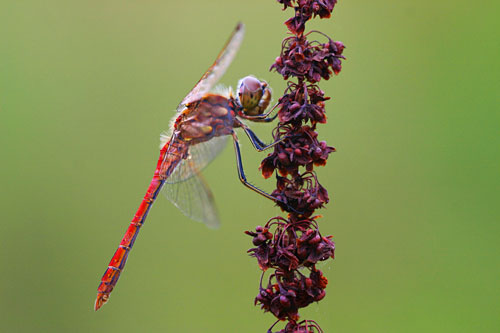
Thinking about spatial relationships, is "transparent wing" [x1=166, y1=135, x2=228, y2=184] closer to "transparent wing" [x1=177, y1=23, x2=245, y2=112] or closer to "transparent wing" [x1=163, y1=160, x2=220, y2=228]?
"transparent wing" [x1=163, y1=160, x2=220, y2=228]

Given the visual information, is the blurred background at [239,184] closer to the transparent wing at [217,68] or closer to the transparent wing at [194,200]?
the transparent wing at [194,200]

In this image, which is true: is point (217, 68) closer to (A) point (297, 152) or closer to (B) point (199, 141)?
(B) point (199, 141)

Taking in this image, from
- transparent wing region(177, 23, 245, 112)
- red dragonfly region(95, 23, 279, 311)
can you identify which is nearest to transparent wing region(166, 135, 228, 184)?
red dragonfly region(95, 23, 279, 311)

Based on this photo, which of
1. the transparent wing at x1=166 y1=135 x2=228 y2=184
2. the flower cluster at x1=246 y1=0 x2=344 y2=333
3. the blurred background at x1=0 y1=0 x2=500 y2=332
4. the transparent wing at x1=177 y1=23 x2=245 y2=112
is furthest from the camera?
the blurred background at x1=0 y1=0 x2=500 y2=332

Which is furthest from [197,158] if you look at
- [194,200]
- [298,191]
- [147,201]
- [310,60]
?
[310,60]

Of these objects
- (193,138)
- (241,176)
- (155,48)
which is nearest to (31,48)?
(155,48)

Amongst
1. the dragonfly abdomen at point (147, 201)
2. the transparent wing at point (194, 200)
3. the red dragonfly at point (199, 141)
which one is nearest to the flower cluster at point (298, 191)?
the red dragonfly at point (199, 141)
